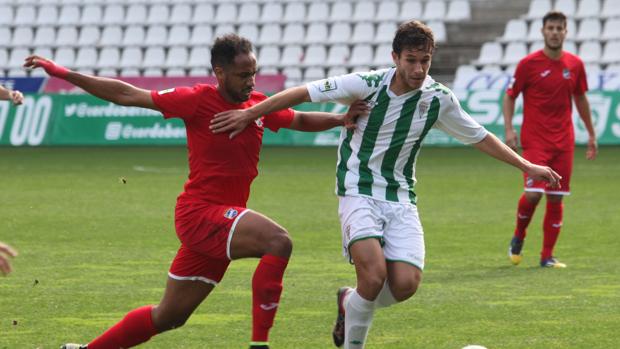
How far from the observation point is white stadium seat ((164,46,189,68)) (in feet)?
99.9

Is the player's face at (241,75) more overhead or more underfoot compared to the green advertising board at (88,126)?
more overhead

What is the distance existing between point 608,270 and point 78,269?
4.22m

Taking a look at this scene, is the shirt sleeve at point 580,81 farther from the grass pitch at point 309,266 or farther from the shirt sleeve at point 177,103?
the shirt sleeve at point 177,103

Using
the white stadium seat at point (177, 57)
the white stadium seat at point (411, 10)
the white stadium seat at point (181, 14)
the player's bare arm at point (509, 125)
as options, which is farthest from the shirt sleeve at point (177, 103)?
the white stadium seat at point (181, 14)

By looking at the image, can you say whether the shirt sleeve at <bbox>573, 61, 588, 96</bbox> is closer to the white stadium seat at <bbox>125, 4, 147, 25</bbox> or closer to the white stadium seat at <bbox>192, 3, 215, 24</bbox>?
the white stadium seat at <bbox>192, 3, 215, 24</bbox>

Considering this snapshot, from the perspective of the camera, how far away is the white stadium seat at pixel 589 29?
2722 cm

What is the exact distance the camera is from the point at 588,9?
27.8m

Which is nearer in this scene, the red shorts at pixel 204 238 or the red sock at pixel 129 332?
the red shorts at pixel 204 238

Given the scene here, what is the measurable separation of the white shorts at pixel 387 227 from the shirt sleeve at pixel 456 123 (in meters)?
0.49

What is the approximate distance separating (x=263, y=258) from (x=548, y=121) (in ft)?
17.3

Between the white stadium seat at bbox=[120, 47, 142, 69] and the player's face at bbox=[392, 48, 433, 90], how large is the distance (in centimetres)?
2505

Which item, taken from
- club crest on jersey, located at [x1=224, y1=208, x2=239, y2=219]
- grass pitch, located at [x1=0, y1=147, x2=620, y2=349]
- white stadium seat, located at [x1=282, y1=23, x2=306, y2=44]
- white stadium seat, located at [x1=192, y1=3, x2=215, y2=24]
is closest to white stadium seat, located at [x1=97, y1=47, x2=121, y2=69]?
white stadium seat, located at [x1=192, y1=3, x2=215, y2=24]

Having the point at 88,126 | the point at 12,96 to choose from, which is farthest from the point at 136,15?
the point at 12,96

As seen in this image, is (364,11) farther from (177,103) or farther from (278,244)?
(278,244)
